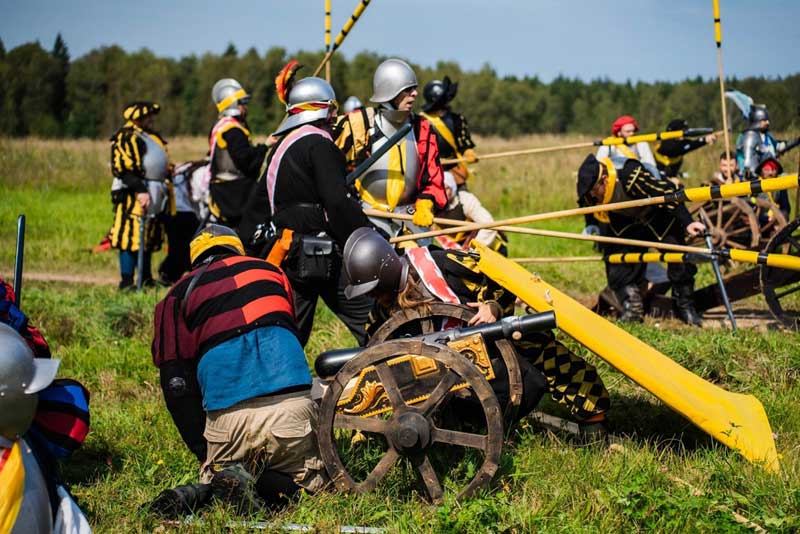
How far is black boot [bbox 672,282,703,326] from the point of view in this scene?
821 cm

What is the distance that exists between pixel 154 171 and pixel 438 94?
3043 mm

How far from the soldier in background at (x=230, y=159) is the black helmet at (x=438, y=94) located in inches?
71.4

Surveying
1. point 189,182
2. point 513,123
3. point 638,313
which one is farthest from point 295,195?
point 513,123

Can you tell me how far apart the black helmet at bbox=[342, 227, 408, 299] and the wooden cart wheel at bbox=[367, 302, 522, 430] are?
211 mm

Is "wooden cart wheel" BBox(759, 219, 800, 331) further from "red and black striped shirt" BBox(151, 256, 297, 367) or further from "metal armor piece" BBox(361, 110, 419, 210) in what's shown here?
"red and black striped shirt" BBox(151, 256, 297, 367)

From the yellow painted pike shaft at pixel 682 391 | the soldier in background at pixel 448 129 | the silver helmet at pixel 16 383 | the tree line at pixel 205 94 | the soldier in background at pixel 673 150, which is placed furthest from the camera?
the tree line at pixel 205 94

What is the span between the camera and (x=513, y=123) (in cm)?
5894

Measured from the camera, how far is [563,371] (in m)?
4.73

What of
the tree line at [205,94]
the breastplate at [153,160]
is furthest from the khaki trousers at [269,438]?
the tree line at [205,94]

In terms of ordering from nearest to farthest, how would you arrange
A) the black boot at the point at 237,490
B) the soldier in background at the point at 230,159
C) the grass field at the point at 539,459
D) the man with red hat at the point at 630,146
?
the grass field at the point at 539,459 < the black boot at the point at 237,490 < the soldier in background at the point at 230,159 < the man with red hat at the point at 630,146

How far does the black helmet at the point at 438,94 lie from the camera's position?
954 cm

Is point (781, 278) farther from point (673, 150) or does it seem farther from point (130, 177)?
point (130, 177)

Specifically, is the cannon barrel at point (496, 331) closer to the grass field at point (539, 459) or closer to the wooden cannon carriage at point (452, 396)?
the wooden cannon carriage at point (452, 396)

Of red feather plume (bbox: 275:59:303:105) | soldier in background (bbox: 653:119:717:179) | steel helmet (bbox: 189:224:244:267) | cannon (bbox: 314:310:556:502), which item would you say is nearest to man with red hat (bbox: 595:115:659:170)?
soldier in background (bbox: 653:119:717:179)
